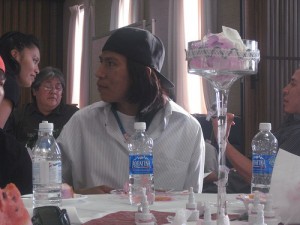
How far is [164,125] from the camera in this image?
7.27 feet

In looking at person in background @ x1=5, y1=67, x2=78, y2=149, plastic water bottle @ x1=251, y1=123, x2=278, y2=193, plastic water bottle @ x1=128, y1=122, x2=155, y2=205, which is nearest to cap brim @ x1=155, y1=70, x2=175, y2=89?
plastic water bottle @ x1=128, y1=122, x2=155, y2=205

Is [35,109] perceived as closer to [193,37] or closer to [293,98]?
[193,37]

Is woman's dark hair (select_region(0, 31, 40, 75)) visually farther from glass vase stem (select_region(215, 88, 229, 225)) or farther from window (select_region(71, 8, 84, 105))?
window (select_region(71, 8, 84, 105))

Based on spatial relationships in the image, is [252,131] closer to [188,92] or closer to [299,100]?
[188,92]

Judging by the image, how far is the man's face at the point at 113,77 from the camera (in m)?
2.17

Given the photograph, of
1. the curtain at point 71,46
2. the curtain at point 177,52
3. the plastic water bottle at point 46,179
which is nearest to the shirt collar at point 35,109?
the curtain at point 177,52

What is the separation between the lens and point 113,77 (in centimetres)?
218

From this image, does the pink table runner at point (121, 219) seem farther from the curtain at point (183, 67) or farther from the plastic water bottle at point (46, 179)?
the curtain at point (183, 67)

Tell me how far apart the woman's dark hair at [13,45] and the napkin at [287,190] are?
2272 millimetres

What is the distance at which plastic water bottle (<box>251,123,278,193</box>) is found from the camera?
172cm

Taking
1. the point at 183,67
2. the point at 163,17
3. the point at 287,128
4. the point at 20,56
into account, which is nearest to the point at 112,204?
Result: the point at 287,128

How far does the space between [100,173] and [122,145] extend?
0.14m

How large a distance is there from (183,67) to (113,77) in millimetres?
3968

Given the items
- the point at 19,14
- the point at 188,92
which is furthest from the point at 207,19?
the point at 19,14
